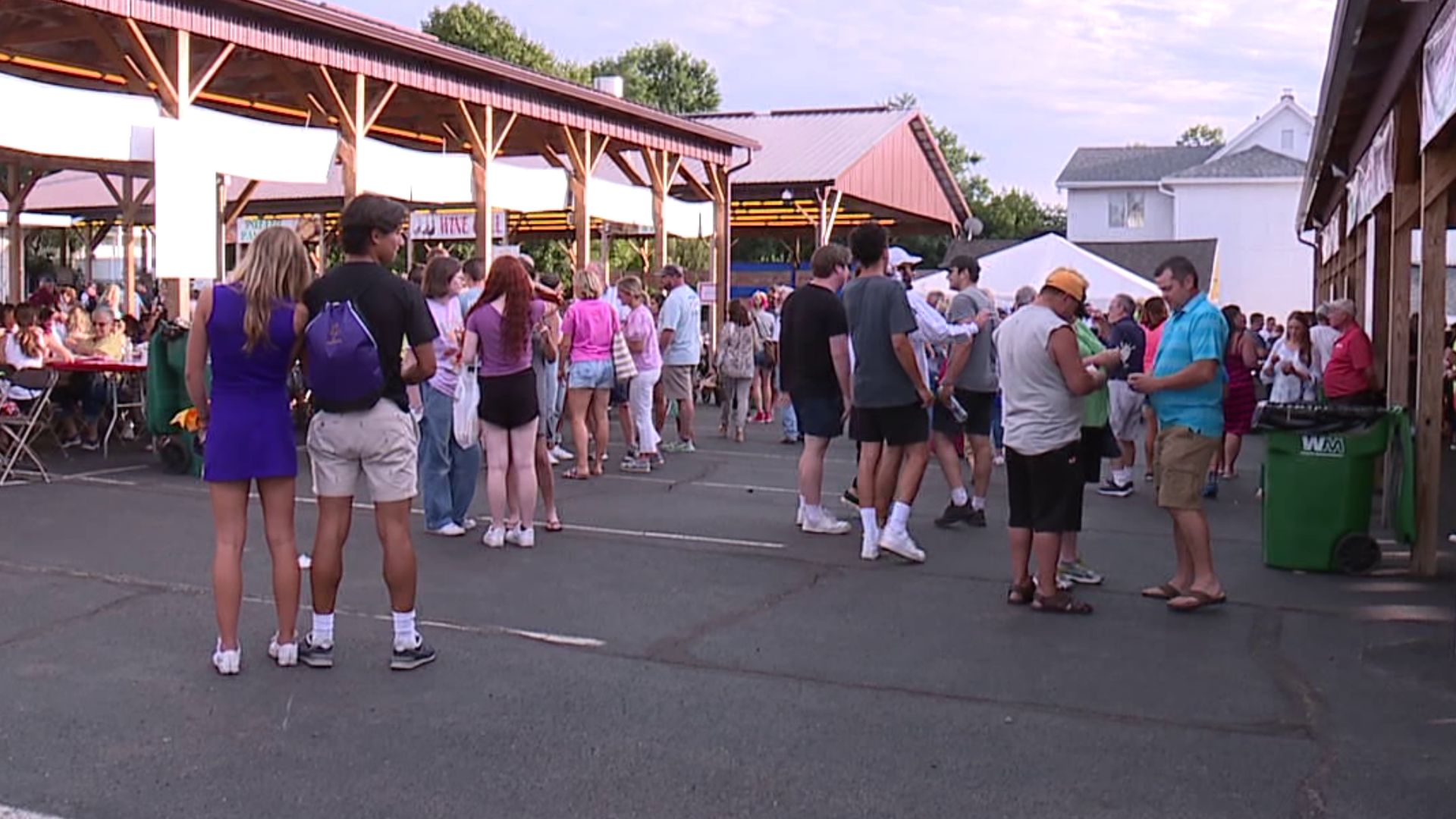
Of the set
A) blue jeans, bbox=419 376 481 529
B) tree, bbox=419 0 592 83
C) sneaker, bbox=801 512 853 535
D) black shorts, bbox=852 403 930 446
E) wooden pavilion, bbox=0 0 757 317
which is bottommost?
sneaker, bbox=801 512 853 535

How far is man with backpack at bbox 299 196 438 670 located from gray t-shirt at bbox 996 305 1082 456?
2890 millimetres

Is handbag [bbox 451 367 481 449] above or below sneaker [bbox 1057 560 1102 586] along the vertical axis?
above

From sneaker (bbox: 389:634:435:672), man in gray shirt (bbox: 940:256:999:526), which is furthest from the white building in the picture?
sneaker (bbox: 389:634:435:672)

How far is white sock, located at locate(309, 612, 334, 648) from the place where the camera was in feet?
19.6

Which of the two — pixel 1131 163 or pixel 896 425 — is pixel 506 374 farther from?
pixel 1131 163

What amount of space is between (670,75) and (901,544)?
241 ft

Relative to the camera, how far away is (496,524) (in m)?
8.87

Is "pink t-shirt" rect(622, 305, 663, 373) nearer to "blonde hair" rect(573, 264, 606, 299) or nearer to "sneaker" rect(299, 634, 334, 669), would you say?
"blonde hair" rect(573, 264, 606, 299)

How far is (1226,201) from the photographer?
55.1 meters

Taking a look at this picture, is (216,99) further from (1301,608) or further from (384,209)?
(1301,608)

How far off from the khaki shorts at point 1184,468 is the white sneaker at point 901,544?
1662 mm

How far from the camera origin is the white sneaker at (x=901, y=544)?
855 cm

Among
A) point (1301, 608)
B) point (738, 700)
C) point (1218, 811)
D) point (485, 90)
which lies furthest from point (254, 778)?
point (485, 90)

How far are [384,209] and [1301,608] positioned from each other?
16.4 feet
